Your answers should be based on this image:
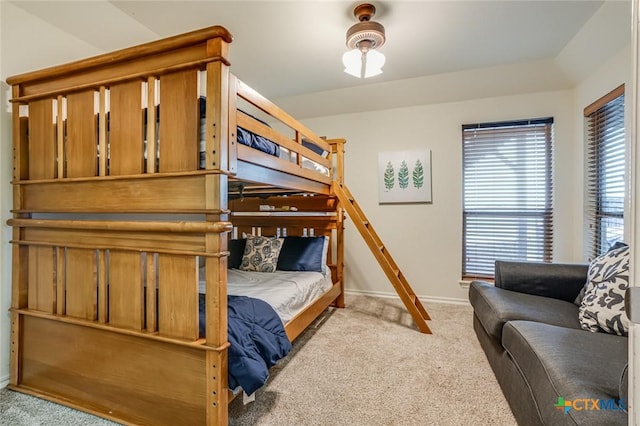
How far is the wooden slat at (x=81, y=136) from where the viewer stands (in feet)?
5.06

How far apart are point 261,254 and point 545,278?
2.32 meters

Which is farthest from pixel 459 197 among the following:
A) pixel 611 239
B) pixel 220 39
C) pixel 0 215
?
pixel 0 215

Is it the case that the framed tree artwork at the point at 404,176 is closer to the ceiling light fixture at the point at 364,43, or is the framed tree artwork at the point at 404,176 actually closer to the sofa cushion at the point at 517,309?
the ceiling light fixture at the point at 364,43

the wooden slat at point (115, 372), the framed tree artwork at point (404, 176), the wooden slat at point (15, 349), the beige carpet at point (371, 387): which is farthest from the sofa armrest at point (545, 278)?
the wooden slat at point (15, 349)

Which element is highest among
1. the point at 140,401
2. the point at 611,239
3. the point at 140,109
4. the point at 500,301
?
the point at 140,109

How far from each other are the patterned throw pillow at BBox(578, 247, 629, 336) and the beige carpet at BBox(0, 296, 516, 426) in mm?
636

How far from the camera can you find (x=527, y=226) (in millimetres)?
3160

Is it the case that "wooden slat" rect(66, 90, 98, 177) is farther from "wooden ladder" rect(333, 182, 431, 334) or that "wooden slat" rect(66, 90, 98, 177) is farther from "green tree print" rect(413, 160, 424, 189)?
"green tree print" rect(413, 160, 424, 189)

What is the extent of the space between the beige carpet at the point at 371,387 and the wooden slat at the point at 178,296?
571mm

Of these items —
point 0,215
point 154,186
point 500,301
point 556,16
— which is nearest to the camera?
point 154,186

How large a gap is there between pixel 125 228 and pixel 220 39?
38.5 inches

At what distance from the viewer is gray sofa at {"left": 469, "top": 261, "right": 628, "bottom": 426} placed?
97cm

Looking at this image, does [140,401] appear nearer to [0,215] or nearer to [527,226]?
[0,215]

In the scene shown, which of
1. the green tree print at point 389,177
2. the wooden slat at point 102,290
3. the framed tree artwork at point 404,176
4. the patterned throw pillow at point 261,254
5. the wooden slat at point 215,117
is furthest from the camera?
the green tree print at point 389,177
